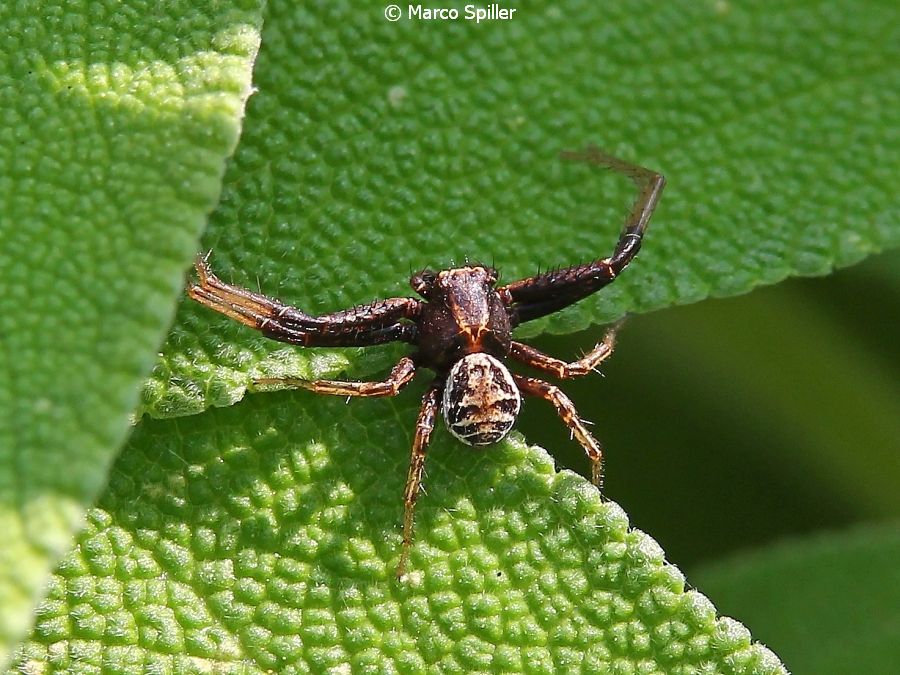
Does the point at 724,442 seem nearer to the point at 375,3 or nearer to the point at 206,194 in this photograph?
the point at 375,3

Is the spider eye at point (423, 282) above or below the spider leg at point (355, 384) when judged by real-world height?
above

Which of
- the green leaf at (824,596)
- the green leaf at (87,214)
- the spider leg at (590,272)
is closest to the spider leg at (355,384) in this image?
the spider leg at (590,272)

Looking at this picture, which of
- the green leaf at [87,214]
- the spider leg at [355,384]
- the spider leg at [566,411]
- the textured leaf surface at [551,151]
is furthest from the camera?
the spider leg at [566,411]

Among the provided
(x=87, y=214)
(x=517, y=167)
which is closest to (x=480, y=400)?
(x=517, y=167)

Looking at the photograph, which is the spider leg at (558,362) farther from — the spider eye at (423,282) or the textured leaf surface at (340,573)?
the textured leaf surface at (340,573)

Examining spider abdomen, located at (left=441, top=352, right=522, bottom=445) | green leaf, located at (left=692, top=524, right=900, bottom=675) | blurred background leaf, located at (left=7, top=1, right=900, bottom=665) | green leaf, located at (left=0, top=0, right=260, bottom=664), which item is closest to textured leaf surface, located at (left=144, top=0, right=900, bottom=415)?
→ blurred background leaf, located at (left=7, top=1, right=900, bottom=665)

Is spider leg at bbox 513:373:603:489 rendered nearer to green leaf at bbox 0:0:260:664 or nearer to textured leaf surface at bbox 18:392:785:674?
textured leaf surface at bbox 18:392:785:674

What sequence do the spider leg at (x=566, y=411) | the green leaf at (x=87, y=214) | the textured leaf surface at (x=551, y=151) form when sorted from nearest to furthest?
the green leaf at (x=87, y=214), the textured leaf surface at (x=551, y=151), the spider leg at (x=566, y=411)
